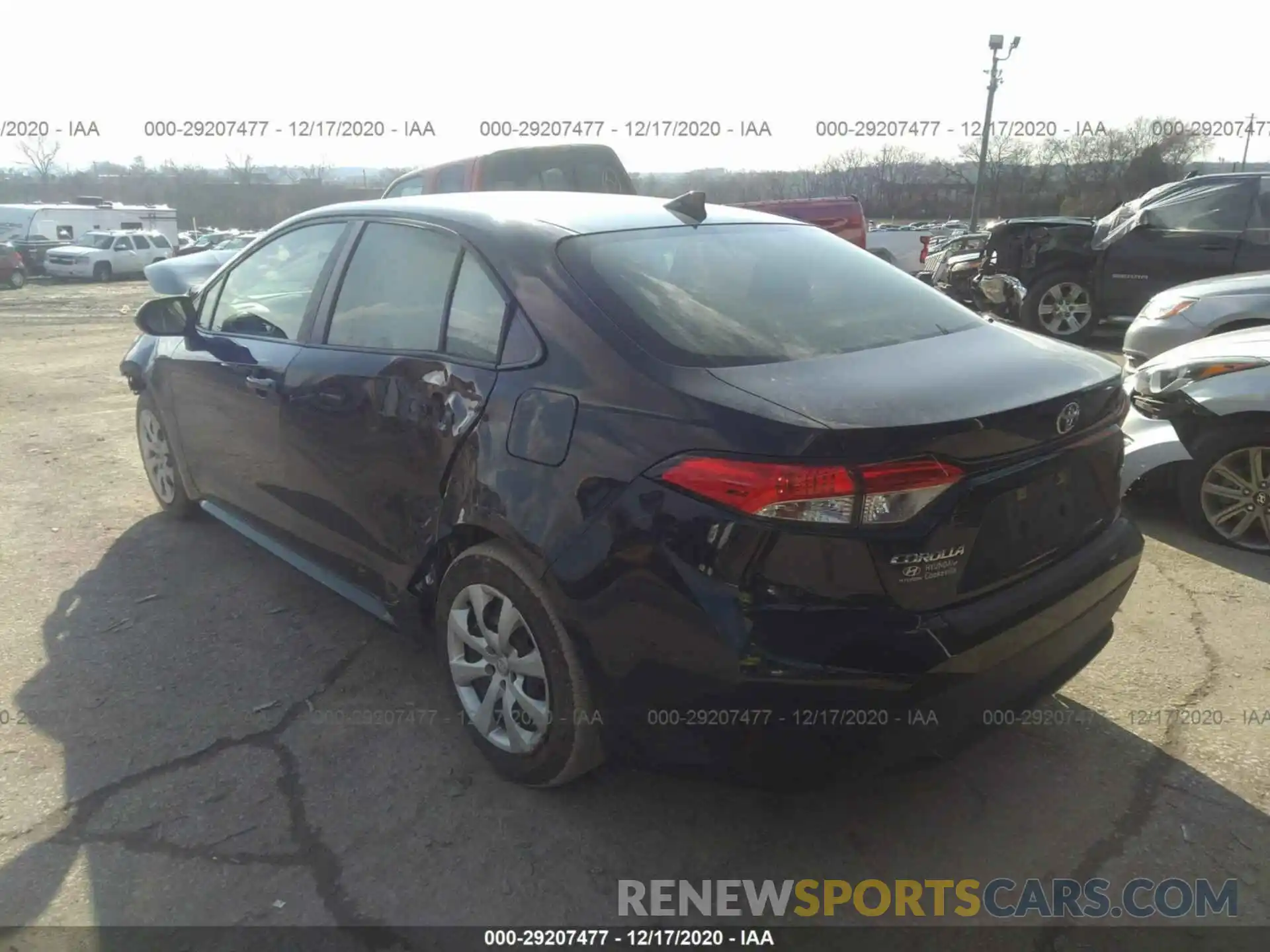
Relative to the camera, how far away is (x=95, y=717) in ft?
10.0

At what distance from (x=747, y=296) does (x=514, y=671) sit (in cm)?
126

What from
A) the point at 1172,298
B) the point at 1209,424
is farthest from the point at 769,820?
the point at 1172,298

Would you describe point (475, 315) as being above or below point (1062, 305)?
above

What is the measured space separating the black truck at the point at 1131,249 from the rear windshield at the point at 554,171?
16.4 feet

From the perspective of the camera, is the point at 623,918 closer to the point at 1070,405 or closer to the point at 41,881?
the point at 41,881

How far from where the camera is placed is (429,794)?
8.71 feet

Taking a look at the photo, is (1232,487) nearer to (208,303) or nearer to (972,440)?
(972,440)

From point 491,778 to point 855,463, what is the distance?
151 centimetres

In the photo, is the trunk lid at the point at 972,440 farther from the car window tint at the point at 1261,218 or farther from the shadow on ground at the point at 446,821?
the car window tint at the point at 1261,218

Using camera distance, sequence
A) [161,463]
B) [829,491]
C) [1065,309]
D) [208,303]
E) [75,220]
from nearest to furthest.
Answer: [829,491] → [208,303] → [161,463] → [1065,309] → [75,220]

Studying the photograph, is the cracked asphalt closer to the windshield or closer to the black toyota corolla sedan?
the black toyota corolla sedan

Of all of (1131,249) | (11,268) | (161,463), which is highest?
(1131,249)

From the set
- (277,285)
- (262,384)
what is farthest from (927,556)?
(277,285)
